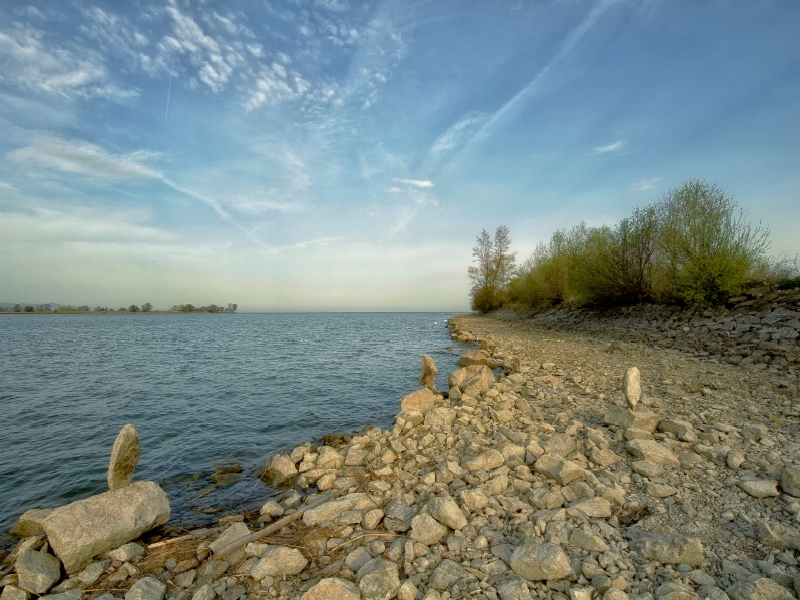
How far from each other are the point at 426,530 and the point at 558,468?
2.24 m

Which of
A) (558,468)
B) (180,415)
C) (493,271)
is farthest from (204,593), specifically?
(493,271)

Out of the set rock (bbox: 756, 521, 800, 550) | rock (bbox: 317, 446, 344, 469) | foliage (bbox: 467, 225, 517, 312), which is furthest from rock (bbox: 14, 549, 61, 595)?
foliage (bbox: 467, 225, 517, 312)

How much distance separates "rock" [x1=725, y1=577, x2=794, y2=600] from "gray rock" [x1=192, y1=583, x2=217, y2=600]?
4881 millimetres

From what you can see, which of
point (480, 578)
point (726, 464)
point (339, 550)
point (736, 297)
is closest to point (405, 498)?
point (339, 550)

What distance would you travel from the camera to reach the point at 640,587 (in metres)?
3.42

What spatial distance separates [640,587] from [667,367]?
12.1 meters

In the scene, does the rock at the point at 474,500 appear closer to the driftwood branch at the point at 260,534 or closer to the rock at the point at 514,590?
the rock at the point at 514,590

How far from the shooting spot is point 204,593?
4.04 metres

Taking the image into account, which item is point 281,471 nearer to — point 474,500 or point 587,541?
point 474,500

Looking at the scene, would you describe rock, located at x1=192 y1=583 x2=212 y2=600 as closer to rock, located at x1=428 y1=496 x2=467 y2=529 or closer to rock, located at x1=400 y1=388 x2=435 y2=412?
rock, located at x1=428 y1=496 x2=467 y2=529

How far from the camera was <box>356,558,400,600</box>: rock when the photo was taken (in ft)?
12.1

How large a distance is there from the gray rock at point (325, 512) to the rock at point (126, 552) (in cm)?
215

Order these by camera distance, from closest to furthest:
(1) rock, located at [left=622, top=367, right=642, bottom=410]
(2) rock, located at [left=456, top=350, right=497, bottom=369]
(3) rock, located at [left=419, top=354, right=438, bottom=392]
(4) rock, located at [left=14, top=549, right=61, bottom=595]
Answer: (4) rock, located at [left=14, top=549, right=61, bottom=595] → (1) rock, located at [left=622, top=367, right=642, bottom=410] → (3) rock, located at [left=419, top=354, right=438, bottom=392] → (2) rock, located at [left=456, top=350, right=497, bottom=369]

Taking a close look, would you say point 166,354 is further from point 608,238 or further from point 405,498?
point 608,238
